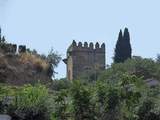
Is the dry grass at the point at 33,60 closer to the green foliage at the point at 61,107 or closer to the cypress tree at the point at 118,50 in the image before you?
the green foliage at the point at 61,107

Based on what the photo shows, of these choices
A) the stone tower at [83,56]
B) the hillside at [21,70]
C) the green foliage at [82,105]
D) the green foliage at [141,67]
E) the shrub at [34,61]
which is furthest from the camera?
the stone tower at [83,56]

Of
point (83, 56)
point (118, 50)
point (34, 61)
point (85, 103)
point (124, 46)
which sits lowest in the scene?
point (85, 103)

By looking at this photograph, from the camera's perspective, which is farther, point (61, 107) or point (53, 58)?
point (53, 58)

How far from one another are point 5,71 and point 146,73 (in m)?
38.3

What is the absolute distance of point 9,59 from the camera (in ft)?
128

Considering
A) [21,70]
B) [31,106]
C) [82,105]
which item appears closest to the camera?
[31,106]

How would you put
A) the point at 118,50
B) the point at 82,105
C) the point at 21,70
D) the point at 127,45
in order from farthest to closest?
the point at 127,45
the point at 118,50
the point at 21,70
the point at 82,105

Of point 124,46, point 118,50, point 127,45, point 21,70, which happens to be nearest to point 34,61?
point 21,70

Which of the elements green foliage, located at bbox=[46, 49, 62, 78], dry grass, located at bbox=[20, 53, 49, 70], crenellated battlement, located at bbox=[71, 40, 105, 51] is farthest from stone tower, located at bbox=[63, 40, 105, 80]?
dry grass, located at bbox=[20, 53, 49, 70]

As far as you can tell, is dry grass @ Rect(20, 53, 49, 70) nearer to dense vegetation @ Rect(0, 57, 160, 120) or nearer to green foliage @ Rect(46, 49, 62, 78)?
green foliage @ Rect(46, 49, 62, 78)

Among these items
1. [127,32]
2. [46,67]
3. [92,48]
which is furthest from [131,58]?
[46,67]

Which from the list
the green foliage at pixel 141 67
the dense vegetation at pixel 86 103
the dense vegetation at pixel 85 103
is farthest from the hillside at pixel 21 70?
the green foliage at pixel 141 67

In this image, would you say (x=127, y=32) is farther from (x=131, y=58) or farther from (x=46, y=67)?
(x=46, y=67)

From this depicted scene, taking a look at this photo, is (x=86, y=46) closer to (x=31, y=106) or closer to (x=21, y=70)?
(x=21, y=70)
